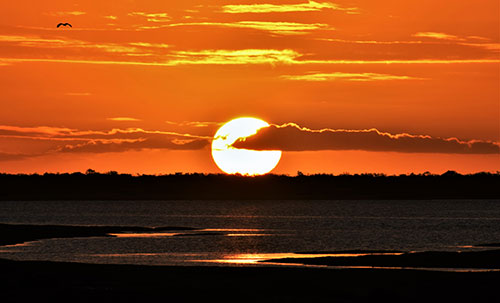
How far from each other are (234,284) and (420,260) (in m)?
20.8

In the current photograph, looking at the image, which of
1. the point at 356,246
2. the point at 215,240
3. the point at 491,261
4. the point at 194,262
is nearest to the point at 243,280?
the point at 194,262

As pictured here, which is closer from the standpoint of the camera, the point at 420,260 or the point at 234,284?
the point at 234,284

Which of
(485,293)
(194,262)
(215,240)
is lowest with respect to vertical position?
(485,293)

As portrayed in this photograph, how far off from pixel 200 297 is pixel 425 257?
2809 cm

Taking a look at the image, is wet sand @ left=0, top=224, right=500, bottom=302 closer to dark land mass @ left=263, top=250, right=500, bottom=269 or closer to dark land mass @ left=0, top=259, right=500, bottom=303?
dark land mass @ left=0, top=259, right=500, bottom=303

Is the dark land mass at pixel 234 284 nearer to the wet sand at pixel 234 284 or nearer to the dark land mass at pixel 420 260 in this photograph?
the wet sand at pixel 234 284

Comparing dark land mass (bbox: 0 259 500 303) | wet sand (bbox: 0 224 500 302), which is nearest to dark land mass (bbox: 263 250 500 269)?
wet sand (bbox: 0 224 500 302)

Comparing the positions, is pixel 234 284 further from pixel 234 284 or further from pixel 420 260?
pixel 420 260

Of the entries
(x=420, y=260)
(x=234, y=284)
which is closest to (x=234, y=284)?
(x=234, y=284)

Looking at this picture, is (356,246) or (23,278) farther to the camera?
(356,246)

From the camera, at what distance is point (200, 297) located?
41.5 metres

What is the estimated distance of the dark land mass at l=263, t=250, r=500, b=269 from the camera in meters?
59.7

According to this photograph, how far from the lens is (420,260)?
63.1 metres

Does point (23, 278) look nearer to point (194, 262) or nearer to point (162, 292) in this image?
point (162, 292)
